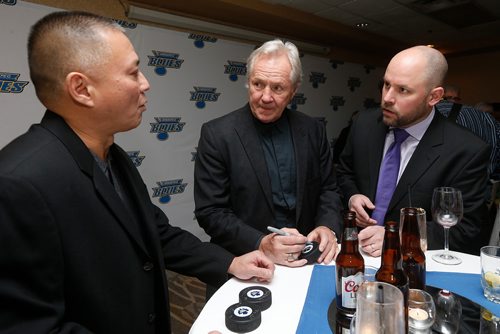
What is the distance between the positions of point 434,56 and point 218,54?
3.09 meters

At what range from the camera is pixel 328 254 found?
4.33 feet

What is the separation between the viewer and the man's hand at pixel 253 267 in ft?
3.74

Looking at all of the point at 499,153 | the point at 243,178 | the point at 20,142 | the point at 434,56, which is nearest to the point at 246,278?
the point at 243,178

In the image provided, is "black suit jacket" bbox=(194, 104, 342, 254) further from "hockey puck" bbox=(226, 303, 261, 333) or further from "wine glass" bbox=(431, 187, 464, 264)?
"hockey puck" bbox=(226, 303, 261, 333)

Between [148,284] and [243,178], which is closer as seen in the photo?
[148,284]

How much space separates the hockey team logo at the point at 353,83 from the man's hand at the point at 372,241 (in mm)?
6200

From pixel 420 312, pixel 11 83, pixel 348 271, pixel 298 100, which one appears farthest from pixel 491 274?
pixel 298 100

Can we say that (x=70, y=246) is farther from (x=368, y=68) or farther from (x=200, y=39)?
(x=368, y=68)

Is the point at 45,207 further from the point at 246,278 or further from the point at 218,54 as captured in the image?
the point at 218,54

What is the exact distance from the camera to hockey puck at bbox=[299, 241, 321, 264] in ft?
4.26

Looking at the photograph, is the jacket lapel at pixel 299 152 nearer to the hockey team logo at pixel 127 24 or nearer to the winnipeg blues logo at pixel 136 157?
the winnipeg blues logo at pixel 136 157

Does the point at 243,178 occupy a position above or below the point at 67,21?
below

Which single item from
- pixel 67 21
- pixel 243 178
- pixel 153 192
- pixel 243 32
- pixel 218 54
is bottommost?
pixel 153 192

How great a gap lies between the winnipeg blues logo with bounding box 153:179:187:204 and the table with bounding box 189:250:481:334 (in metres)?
2.95
